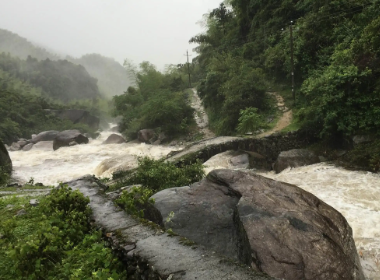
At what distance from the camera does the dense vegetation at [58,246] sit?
329 centimetres

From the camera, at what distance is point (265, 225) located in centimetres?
457

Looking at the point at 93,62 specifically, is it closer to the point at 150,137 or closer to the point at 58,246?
the point at 150,137

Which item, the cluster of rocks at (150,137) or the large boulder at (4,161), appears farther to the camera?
the cluster of rocks at (150,137)

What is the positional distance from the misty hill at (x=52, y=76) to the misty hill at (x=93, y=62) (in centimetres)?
2096

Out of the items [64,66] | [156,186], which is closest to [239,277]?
[156,186]

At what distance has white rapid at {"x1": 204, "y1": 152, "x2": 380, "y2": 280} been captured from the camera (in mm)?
5613

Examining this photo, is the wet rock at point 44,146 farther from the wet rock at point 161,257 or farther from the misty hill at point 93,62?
the misty hill at point 93,62

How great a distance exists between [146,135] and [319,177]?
1777cm

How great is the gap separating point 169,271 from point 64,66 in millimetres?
95784

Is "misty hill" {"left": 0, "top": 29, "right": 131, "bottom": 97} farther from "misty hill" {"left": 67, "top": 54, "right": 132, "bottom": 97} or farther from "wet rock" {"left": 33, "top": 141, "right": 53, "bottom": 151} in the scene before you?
"wet rock" {"left": 33, "top": 141, "right": 53, "bottom": 151}

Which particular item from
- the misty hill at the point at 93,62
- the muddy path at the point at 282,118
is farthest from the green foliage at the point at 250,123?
the misty hill at the point at 93,62

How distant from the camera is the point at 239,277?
8.73ft

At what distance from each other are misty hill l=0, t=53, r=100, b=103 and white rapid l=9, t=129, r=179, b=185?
5320 centimetres

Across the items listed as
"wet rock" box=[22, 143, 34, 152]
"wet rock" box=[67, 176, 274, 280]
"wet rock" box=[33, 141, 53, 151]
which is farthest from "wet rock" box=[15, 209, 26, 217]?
"wet rock" box=[22, 143, 34, 152]
